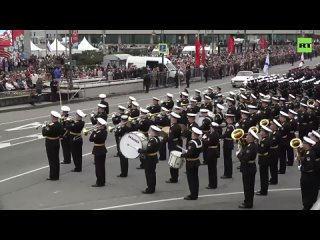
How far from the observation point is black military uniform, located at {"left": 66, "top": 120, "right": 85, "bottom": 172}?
1323 centimetres

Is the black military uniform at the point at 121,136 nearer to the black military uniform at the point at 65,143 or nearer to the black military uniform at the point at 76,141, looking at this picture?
the black military uniform at the point at 76,141

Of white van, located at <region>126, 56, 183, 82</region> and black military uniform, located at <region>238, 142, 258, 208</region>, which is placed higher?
white van, located at <region>126, 56, 183, 82</region>

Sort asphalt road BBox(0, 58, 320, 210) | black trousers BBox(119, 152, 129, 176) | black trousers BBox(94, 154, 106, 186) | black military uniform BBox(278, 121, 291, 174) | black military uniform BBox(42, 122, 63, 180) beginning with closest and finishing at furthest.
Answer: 1. asphalt road BBox(0, 58, 320, 210)
2. black trousers BBox(94, 154, 106, 186)
3. black military uniform BBox(42, 122, 63, 180)
4. black trousers BBox(119, 152, 129, 176)
5. black military uniform BBox(278, 121, 291, 174)

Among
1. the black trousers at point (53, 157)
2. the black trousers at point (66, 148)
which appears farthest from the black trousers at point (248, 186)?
the black trousers at point (66, 148)

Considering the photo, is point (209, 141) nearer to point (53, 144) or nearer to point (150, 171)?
point (150, 171)

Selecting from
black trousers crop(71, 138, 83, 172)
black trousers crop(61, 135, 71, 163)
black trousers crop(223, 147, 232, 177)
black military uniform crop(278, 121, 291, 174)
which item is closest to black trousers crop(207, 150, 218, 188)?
black trousers crop(223, 147, 232, 177)

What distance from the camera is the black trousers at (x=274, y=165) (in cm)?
1149

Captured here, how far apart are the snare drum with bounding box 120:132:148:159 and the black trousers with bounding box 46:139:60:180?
1.85m

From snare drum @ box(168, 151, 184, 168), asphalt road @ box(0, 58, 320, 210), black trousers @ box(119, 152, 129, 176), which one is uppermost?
snare drum @ box(168, 151, 184, 168)

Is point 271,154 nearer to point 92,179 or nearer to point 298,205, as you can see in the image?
point 298,205

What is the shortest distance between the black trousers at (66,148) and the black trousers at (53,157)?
1.34m

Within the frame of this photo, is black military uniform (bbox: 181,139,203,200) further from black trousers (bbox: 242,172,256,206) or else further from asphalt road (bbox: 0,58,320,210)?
black trousers (bbox: 242,172,256,206)

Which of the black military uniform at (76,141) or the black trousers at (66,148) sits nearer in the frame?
the black military uniform at (76,141)

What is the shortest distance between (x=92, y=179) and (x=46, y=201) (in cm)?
207
